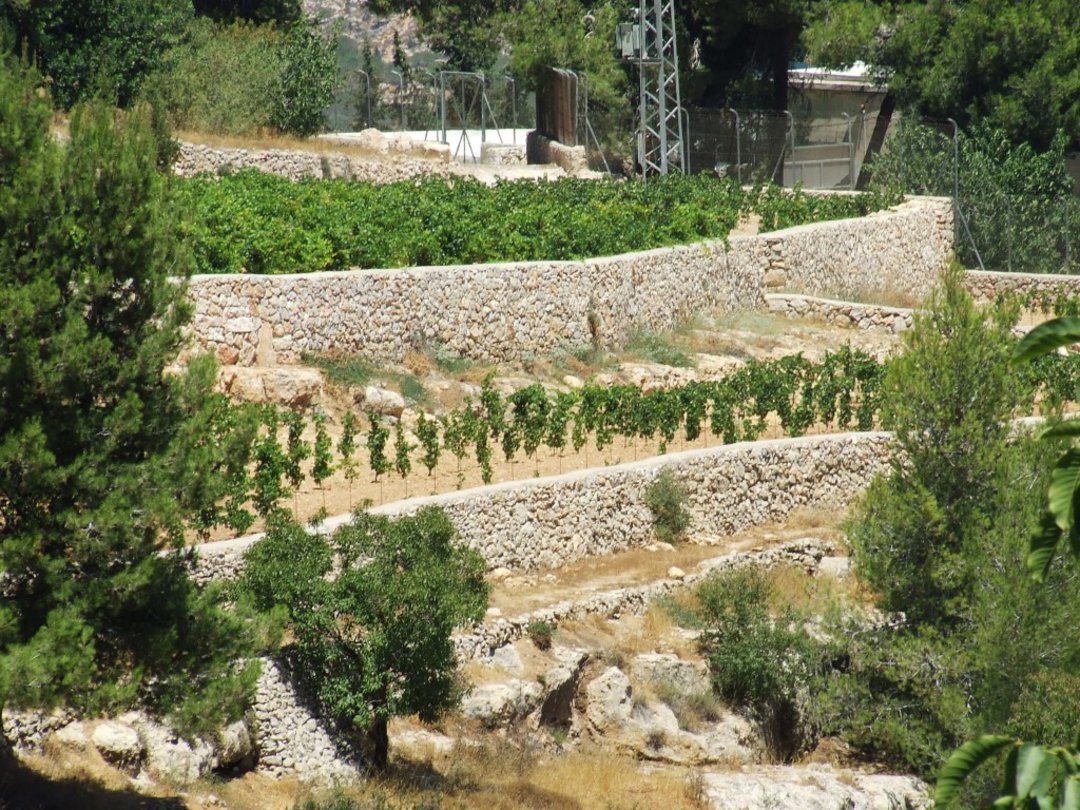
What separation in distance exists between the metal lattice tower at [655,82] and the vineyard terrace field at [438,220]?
197cm

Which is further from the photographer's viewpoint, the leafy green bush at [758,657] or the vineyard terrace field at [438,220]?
the vineyard terrace field at [438,220]

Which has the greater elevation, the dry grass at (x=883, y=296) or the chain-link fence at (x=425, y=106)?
the chain-link fence at (x=425, y=106)

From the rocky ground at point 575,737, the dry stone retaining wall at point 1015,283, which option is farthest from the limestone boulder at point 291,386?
the dry stone retaining wall at point 1015,283

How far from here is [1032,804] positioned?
6332 mm

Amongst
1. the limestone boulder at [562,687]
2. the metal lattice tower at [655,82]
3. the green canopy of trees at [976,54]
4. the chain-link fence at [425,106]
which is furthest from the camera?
the chain-link fence at [425,106]

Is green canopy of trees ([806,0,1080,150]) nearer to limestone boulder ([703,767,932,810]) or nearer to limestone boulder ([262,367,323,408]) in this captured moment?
limestone boulder ([262,367,323,408])

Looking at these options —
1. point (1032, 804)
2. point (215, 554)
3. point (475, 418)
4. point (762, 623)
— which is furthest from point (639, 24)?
point (1032, 804)

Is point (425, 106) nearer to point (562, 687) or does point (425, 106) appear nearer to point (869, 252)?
point (869, 252)

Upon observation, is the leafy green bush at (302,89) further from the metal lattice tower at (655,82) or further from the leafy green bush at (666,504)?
the leafy green bush at (666,504)

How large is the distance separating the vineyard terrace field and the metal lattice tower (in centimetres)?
197

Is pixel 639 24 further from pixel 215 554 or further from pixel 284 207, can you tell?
pixel 215 554

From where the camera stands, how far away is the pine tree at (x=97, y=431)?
1158 cm

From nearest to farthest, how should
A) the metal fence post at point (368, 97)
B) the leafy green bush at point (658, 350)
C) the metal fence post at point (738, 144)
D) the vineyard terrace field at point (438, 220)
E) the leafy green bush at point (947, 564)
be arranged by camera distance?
the leafy green bush at point (947, 564)
the vineyard terrace field at point (438, 220)
the leafy green bush at point (658, 350)
the metal fence post at point (738, 144)
the metal fence post at point (368, 97)

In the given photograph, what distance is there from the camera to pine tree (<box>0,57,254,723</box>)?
11.6 metres
